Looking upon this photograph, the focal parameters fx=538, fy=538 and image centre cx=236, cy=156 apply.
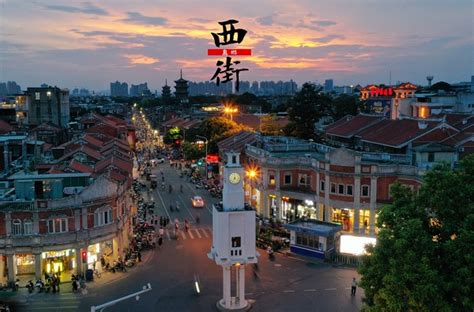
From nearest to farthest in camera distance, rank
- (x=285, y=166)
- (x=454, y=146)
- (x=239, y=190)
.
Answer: (x=239, y=190) → (x=454, y=146) → (x=285, y=166)

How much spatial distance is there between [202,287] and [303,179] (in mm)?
22676

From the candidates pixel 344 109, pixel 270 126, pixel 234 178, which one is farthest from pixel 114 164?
pixel 344 109

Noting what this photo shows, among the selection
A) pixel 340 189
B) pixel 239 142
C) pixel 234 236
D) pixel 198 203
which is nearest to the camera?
pixel 234 236

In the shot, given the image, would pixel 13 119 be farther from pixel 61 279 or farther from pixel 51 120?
pixel 61 279

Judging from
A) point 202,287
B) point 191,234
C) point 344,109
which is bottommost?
point 191,234

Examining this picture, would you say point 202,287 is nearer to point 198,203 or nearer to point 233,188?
point 233,188

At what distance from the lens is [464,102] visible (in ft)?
336

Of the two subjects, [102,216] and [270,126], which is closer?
[102,216]

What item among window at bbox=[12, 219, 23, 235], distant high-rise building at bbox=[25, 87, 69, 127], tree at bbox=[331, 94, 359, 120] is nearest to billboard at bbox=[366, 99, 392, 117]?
tree at bbox=[331, 94, 359, 120]

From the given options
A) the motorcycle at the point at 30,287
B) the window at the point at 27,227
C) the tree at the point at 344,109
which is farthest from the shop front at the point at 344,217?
the tree at the point at 344,109

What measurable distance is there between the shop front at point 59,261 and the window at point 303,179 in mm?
26180

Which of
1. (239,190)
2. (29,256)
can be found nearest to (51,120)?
(29,256)

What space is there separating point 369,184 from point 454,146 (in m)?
11.2

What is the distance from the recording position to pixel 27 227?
3847 cm
